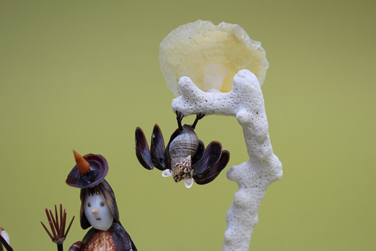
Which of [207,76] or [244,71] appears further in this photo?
[207,76]

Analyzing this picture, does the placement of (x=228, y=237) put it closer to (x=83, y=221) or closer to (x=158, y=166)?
(x=158, y=166)

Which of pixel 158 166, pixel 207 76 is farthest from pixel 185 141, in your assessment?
pixel 207 76

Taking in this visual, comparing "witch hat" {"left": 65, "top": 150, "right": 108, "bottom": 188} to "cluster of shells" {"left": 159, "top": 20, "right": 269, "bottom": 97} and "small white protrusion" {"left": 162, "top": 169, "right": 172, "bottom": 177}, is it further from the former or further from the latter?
"cluster of shells" {"left": 159, "top": 20, "right": 269, "bottom": 97}

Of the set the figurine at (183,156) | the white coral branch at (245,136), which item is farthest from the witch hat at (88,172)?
the white coral branch at (245,136)

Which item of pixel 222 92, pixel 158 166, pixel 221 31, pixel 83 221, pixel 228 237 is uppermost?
pixel 221 31

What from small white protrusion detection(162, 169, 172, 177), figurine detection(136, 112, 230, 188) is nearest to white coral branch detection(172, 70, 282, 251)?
figurine detection(136, 112, 230, 188)

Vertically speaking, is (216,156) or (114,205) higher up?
(216,156)
